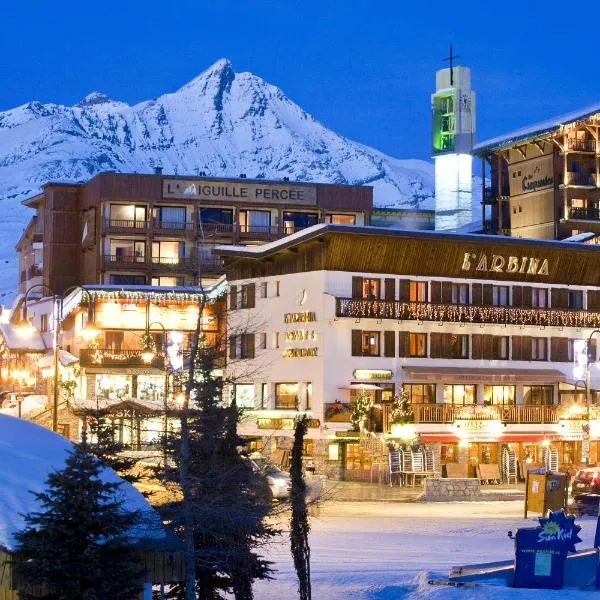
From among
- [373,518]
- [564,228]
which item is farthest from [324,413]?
[564,228]

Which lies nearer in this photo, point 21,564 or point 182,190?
point 21,564

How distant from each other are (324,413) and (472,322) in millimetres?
10078

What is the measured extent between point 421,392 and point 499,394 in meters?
4.87

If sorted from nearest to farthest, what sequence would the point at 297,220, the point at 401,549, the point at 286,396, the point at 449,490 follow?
1. the point at 401,549
2. the point at 449,490
3. the point at 286,396
4. the point at 297,220

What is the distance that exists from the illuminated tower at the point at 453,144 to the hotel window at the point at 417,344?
62.3 m

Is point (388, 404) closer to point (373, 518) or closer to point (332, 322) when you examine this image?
point (332, 322)

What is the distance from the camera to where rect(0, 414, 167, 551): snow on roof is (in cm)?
2112

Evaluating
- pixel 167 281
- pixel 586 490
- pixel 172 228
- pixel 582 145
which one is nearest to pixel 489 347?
pixel 586 490

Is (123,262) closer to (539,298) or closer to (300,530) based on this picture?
(539,298)

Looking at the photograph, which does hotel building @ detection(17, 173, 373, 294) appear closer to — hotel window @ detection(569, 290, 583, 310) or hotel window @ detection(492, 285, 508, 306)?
hotel window @ detection(492, 285, 508, 306)

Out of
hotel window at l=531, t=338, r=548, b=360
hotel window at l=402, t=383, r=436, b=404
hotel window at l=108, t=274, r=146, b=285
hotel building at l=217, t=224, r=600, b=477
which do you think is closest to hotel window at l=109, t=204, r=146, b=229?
hotel window at l=108, t=274, r=146, b=285

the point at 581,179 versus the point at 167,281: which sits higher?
the point at 581,179

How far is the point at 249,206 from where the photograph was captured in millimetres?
105688

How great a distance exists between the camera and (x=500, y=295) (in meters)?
76.2
